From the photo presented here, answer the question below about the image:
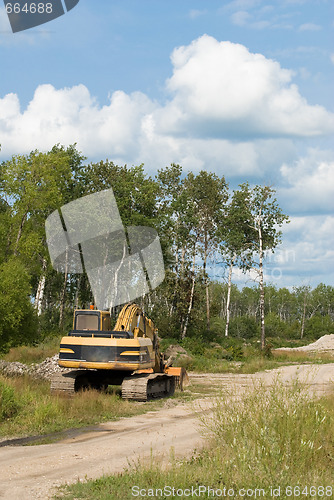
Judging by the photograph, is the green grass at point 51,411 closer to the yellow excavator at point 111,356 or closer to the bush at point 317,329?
the yellow excavator at point 111,356

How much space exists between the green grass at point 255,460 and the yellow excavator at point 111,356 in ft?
24.6

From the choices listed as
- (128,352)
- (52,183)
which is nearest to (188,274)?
(52,183)

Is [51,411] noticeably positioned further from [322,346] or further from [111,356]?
[322,346]

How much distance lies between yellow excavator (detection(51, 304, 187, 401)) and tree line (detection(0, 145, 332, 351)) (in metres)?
15.8

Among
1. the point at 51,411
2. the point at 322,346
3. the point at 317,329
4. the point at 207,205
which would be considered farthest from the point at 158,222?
the point at 317,329

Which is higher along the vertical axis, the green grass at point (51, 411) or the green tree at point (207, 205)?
the green tree at point (207, 205)

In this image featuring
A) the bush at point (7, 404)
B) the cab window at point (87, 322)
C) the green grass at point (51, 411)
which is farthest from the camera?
the cab window at point (87, 322)

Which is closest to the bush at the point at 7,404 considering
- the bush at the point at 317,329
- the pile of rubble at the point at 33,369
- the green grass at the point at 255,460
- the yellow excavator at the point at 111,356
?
the yellow excavator at the point at 111,356

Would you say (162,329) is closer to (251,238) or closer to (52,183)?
(251,238)

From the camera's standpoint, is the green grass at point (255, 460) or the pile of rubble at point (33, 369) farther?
the pile of rubble at point (33, 369)

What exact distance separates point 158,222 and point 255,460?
3933 cm

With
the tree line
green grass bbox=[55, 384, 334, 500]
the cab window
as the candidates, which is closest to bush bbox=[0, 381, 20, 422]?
the cab window

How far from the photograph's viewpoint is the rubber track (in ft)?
53.1

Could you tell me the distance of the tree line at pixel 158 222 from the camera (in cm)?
3681
